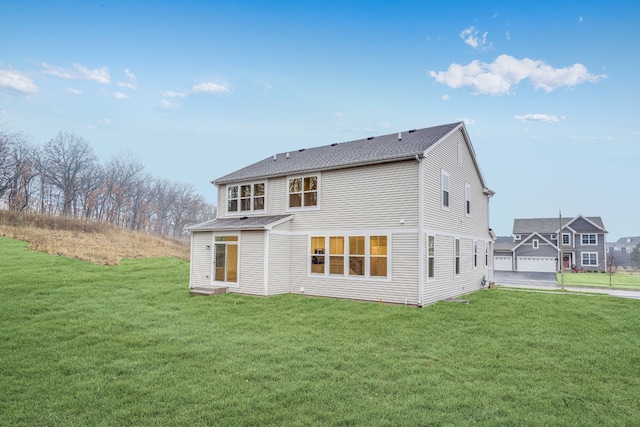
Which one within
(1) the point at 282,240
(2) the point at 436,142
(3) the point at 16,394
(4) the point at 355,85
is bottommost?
(3) the point at 16,394

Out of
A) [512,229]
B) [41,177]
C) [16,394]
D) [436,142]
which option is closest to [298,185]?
[436,142]

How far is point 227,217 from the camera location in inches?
700

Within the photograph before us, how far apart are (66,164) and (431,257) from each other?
1603 inches

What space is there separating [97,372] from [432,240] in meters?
10.9

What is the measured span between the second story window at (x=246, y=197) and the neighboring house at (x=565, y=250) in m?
36.5

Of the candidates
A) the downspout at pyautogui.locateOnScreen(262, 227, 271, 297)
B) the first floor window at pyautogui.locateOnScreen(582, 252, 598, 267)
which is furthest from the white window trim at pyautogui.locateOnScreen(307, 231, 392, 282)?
the first floor window at pyautogui.locateOnScreen(582, 252, 598, 267)

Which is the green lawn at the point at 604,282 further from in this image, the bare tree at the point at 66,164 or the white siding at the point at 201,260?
the bare tree at the point at 66,164

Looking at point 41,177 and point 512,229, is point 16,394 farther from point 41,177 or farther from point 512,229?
point 512,229

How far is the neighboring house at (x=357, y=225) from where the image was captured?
12562 mm

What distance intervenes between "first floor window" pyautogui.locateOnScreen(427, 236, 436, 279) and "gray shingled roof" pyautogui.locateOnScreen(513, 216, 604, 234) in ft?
137

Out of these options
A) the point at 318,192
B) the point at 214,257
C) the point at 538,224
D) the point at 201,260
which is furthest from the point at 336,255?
the point at 538,224

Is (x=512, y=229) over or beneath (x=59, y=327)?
over

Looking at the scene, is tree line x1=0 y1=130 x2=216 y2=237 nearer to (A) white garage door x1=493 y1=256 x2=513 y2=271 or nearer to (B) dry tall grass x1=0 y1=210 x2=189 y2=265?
(B) dry tall grass x1=0 y1=210 x2=189 y2=265

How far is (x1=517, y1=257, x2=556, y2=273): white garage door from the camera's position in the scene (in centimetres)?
4016
